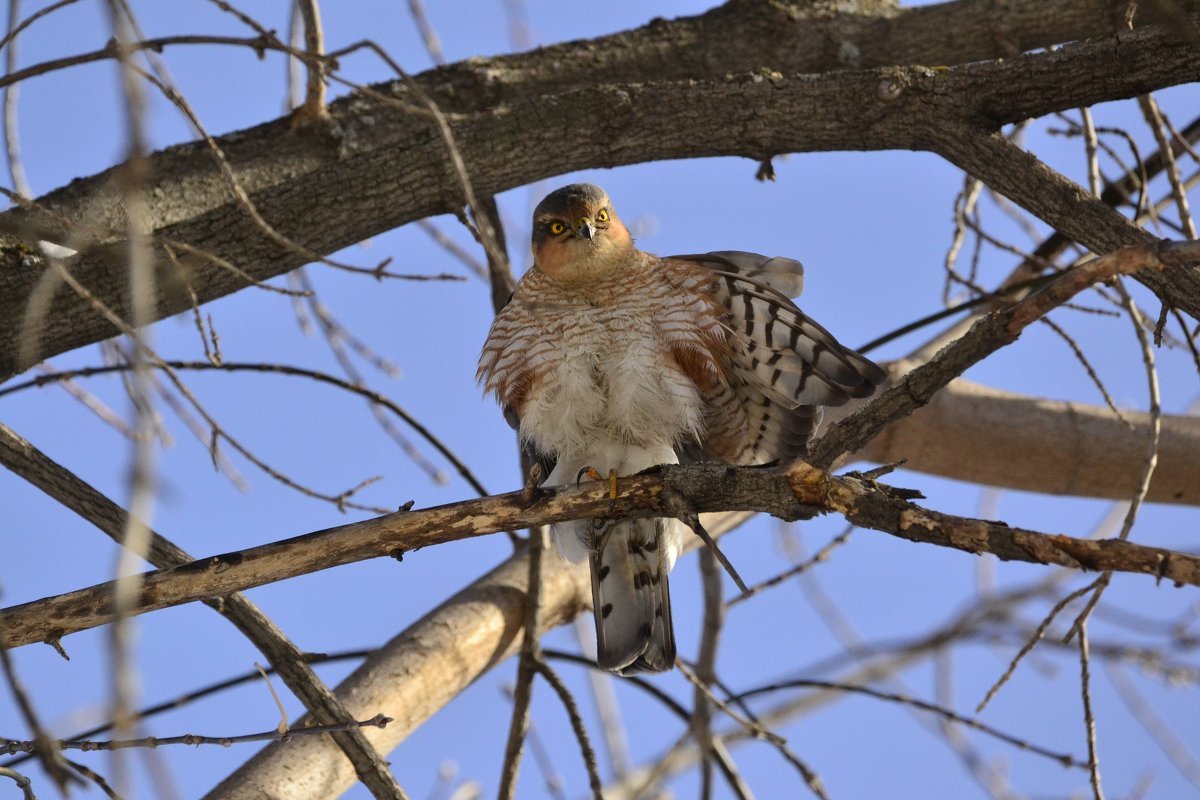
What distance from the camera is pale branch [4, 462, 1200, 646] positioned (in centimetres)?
282

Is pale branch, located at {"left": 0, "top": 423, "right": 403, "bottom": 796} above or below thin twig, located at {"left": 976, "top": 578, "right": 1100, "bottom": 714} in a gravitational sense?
above

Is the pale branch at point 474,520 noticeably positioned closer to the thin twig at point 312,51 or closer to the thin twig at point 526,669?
the thin twig at point 526,669

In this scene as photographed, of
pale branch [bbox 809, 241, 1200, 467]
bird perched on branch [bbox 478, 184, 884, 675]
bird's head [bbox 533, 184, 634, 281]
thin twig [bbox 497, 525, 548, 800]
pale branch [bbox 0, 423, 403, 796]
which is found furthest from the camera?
bird's head [bbox 533, 184, 634, 281]

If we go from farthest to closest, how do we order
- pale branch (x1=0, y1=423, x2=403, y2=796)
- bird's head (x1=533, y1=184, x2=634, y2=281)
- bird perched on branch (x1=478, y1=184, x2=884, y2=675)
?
bird's head (x1=533, y1=184, x2=634, y2=281)
bird perched on branch (x1=478, y1=184, x2=884, y2=675)
pale branch (x1=0, y1=423, x2=403, y2=796)

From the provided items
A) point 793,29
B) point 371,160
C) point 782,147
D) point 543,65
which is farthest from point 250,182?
point 793,29

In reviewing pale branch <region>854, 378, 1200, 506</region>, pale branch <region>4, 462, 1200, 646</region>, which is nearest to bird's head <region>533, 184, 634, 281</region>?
pale branch <region>4, 462, 1200, 646</region>

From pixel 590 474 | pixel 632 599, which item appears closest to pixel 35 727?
pixel 590 474

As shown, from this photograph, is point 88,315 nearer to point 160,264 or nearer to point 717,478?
point 160,264

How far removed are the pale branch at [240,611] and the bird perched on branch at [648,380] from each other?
42.4 inches

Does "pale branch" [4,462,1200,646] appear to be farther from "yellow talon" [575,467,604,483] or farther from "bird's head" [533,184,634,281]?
"bird's head" [533,184,634,281]

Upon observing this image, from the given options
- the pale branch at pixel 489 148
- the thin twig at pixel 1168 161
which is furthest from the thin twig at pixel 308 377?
the thin twig at pixel 1168 161

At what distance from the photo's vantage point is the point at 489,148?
4094 mm

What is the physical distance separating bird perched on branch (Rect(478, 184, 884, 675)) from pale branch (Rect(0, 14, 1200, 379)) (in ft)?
1.43

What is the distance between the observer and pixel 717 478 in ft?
9.98
